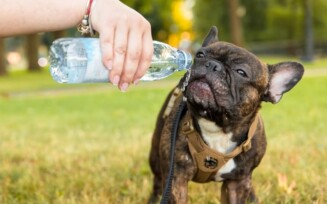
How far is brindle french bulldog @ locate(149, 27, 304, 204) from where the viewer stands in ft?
9.65

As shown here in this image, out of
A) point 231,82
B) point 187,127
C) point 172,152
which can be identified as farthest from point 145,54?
point 187,127

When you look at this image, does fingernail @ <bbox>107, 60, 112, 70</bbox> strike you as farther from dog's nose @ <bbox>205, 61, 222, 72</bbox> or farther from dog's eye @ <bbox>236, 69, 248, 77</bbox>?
dog's eye @ <bbox>236, 69, 248, 77</bbox>

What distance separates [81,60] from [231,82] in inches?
37.2

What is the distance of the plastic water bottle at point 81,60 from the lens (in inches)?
87.8

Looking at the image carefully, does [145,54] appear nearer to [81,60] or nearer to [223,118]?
[81,60]

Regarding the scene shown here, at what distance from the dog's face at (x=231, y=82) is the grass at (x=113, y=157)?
3.01ft

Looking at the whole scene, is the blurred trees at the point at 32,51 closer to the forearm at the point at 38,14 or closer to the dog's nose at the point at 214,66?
the dog's nose at the point at 214,66

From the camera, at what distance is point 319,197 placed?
3.71 metres

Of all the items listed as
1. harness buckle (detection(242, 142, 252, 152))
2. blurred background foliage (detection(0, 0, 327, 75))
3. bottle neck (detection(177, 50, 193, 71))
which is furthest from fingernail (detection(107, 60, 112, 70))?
blurred background foliage (detection(0, 0, 327, 75))

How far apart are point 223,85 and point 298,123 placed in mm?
5157

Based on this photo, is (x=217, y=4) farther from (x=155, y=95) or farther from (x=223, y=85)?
(x=223, y=85)

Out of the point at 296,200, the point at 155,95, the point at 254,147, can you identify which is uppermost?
the point at 254,147

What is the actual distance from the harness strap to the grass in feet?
2.22

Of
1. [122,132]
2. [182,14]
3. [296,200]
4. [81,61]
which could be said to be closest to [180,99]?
[296,200]
